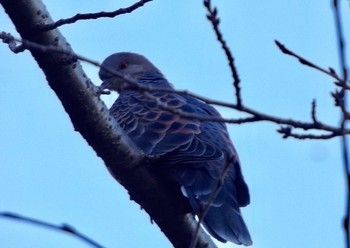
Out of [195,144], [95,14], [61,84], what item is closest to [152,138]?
[195,144]

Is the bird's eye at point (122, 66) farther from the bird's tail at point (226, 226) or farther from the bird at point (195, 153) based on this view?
the bird's tail at point (226, 226)

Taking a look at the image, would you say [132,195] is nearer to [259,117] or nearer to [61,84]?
[61,84]

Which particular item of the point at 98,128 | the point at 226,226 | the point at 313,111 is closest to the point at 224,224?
the point at 226,226

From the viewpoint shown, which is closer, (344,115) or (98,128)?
(344,115)

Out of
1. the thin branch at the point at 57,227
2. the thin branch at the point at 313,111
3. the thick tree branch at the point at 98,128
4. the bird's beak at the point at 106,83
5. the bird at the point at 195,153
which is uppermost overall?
the bird's beak at the point at 106,83

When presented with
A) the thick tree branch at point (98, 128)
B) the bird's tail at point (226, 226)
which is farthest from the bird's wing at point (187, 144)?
the thick tree branch at point (98, 128)

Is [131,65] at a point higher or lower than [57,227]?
higher

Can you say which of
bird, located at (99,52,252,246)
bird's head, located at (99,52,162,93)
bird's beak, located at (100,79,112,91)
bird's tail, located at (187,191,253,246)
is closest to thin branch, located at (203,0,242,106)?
bird, located at (99,52,252,246)

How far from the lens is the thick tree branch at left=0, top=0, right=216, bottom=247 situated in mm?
3688

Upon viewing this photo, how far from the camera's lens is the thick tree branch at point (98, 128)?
369cm

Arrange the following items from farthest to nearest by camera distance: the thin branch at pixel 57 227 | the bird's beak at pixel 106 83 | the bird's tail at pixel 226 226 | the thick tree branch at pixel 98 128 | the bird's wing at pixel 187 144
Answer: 1. the bird's beak at pixel 106 83
2. the bird's wing at pixel 187 144
3. the bird's tail at pixel 226 226
4. the thick tree branch at pixel 98 128
5. the thin branch at pixel 57 227

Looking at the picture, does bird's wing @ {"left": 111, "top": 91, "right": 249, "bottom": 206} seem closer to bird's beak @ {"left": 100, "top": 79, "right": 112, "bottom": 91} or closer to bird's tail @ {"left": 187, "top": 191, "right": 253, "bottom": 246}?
bird's tail @ {"left": 187, "top": 191, "right": 253, "bottom": 246}

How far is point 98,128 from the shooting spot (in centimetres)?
413

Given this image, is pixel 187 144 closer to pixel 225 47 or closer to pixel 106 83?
pixel 106 83
